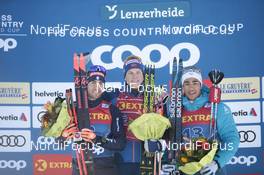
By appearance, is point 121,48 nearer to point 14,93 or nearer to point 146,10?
point 146,10

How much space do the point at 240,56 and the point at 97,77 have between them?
742 mm

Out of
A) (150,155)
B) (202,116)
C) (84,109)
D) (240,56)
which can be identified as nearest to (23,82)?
(84,109)

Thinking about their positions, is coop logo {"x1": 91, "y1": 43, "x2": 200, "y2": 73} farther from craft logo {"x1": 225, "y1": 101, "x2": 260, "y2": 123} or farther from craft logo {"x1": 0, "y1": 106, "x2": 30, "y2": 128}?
craft logo {"x1": 0, "y1": 106, "x2": 30, "y2": 128}

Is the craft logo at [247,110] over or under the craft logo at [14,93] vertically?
under

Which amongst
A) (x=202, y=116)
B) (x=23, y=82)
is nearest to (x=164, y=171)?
(x=202, y=116)

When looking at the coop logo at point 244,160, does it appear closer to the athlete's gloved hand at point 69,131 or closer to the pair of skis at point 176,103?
the pair of skis at point 176,103

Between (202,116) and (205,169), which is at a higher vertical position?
(202,116)

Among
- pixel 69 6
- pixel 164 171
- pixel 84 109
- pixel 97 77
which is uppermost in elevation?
pixel 69 6

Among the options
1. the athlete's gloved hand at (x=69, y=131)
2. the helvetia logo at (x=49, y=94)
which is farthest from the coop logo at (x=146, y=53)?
the athlete's gloved hand at (x=69, y=131)

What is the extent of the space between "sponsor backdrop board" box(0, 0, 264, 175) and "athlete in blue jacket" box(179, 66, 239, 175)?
5 cm

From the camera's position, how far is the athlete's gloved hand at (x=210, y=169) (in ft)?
8.43

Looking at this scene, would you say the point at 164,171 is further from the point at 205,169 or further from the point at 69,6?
the point at 69,6

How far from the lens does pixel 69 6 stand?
2.54 metres

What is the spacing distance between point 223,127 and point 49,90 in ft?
3.03
